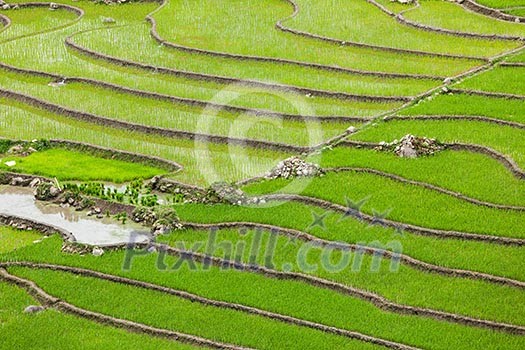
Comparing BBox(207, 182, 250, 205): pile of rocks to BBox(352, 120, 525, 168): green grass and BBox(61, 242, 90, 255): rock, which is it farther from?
BBox(352, 120, 525, 168): green grass

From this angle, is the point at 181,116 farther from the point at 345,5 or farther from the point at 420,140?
the point at 345,5

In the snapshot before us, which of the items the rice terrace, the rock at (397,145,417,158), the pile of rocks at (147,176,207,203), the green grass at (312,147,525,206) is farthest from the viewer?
the rock at (397,145,417,158)

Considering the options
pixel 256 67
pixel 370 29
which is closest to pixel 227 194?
pixel 256 67

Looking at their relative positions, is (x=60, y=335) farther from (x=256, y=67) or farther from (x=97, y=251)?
(x=256, y=67)

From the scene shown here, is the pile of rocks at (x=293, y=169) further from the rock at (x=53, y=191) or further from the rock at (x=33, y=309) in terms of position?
the rock at (x=33, y=309)

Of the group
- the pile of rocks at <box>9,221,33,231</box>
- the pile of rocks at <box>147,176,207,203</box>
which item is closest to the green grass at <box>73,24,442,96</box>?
the pile of rocks at <box>147,176,207,203</box>

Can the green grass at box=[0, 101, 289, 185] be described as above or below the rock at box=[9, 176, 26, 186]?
above

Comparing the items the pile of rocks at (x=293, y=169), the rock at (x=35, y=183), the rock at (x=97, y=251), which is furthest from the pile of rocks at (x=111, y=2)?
the rock at (x=97, y=251)

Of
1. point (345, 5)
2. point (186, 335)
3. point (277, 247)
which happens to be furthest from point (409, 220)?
point (345, 5)
